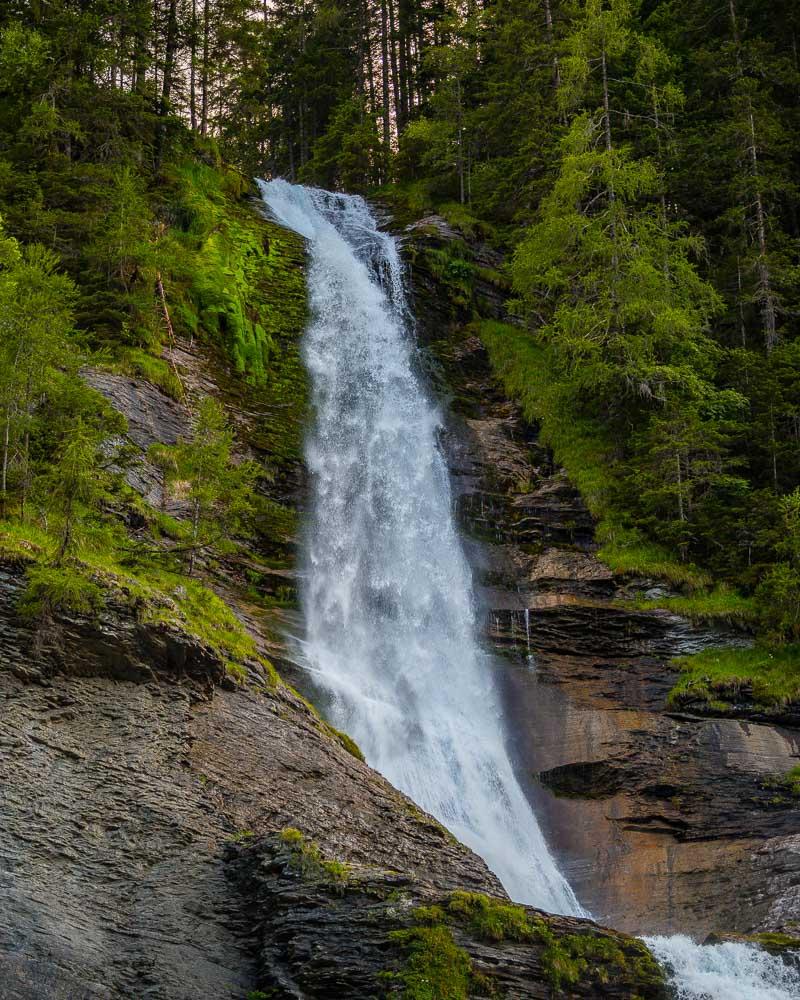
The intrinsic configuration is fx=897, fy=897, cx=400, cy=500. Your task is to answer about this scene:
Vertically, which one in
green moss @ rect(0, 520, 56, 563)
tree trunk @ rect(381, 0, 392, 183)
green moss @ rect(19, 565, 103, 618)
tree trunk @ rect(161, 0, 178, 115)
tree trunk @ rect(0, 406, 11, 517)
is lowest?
green moss @ rect(19, 565, 103, 618)

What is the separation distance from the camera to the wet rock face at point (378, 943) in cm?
822

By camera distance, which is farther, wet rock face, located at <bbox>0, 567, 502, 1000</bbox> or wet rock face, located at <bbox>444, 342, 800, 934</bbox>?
wet rock face, located at <bbox>444, 342, 800, 934</bbox>

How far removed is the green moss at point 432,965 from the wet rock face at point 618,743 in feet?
21.7

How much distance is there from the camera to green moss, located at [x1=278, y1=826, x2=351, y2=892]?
900 centimetres

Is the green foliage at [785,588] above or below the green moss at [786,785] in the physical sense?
above

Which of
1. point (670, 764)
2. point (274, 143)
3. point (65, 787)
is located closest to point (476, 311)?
point (670, 764)

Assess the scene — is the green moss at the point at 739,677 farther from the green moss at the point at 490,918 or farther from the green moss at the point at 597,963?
the green moss at the point at 490,918

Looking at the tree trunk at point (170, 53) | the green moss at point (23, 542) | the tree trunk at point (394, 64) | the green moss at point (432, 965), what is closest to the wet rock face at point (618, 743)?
the green moss at point (432, 965)

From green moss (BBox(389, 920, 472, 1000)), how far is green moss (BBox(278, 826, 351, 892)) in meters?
0.84

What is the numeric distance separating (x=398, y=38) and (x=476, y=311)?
24.3 metres

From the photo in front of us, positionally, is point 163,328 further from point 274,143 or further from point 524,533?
point 274,143

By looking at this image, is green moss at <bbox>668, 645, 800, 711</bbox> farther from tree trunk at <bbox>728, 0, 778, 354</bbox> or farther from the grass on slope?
tree trunk at <bbox>728, 0, 778, 354</bbox>

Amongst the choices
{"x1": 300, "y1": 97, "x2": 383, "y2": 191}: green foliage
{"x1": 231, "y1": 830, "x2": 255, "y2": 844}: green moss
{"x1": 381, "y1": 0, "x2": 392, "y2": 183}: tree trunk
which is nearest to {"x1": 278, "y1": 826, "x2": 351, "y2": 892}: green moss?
{"x1": 231, "y1": 830, "x2": 255, "y2": 844}: green moss

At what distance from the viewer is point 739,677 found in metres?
17.0
